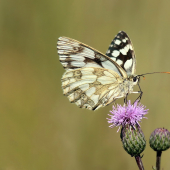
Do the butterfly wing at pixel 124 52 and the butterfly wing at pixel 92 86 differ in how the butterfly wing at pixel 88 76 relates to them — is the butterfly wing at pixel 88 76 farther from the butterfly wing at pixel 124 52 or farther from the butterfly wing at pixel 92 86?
the butterfly wing at pixel 124 52

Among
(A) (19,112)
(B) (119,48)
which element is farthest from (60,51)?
(A) (19,112)

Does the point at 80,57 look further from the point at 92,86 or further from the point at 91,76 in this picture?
the point at 92,86

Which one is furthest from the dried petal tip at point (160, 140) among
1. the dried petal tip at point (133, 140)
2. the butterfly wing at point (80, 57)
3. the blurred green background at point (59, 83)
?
the blurred green background at point (59, 83)

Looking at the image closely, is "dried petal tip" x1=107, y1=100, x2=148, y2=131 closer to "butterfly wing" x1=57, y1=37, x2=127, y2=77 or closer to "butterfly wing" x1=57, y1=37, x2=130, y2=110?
"butterfly wing" x1=57, y1=37, x2=130, y2=110

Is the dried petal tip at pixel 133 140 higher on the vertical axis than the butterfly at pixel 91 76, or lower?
lower

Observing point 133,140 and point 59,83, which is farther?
point 59,83

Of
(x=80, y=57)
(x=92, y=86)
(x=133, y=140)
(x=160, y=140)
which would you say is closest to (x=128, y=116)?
(x=133, y=140)

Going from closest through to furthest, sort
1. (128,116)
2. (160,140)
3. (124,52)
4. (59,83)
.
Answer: (160,140)
(128,116)
(124,52)
(59,83)
